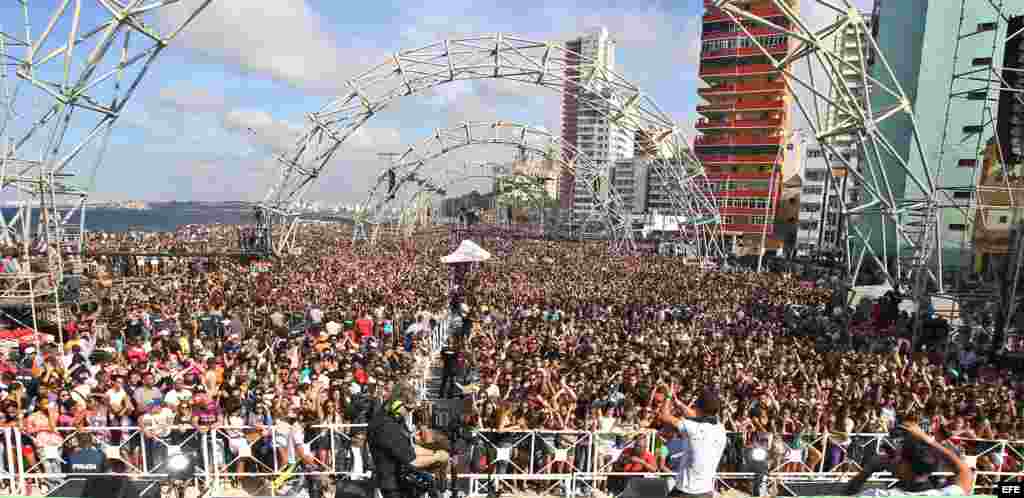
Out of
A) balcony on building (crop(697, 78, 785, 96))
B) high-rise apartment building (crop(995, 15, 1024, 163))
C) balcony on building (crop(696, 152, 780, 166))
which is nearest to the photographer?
high-rise apartment building (crop(995, 15, 1024, 163))

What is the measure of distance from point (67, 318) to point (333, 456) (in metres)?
12.5

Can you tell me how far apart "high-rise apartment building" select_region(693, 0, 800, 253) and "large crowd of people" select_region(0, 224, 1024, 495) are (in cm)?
4230

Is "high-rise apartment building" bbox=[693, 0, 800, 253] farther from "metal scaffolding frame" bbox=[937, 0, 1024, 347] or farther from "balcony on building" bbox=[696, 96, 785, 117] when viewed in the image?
"metal scaffolding frame" bbox=[937, 0, 1024, 347]

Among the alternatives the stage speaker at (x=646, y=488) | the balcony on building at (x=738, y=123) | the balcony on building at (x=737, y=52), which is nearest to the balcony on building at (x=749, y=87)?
the balcony on building at (x=737, y=52)

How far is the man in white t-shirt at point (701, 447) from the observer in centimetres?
368

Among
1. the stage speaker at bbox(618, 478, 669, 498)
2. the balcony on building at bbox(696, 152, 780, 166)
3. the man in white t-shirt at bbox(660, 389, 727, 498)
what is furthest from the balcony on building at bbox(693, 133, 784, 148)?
the man in white t-shirt at bbox(660, 389, 727, 498)

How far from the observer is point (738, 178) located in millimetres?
58906

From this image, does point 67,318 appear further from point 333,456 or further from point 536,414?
point 536,414

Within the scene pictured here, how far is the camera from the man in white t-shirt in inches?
145

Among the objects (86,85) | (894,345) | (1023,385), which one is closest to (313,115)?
(86,85)

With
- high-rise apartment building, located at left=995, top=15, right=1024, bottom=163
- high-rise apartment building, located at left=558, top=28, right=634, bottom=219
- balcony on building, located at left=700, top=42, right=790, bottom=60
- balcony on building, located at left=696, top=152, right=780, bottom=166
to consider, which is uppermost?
high-rise apartment building, located at left=558, top=28, right=634, bottom=219

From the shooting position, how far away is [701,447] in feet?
12.1

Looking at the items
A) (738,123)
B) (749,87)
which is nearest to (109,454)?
(738,123)

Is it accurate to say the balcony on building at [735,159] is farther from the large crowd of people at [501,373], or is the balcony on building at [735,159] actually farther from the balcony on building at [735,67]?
the large crowd of people at [501,373]
